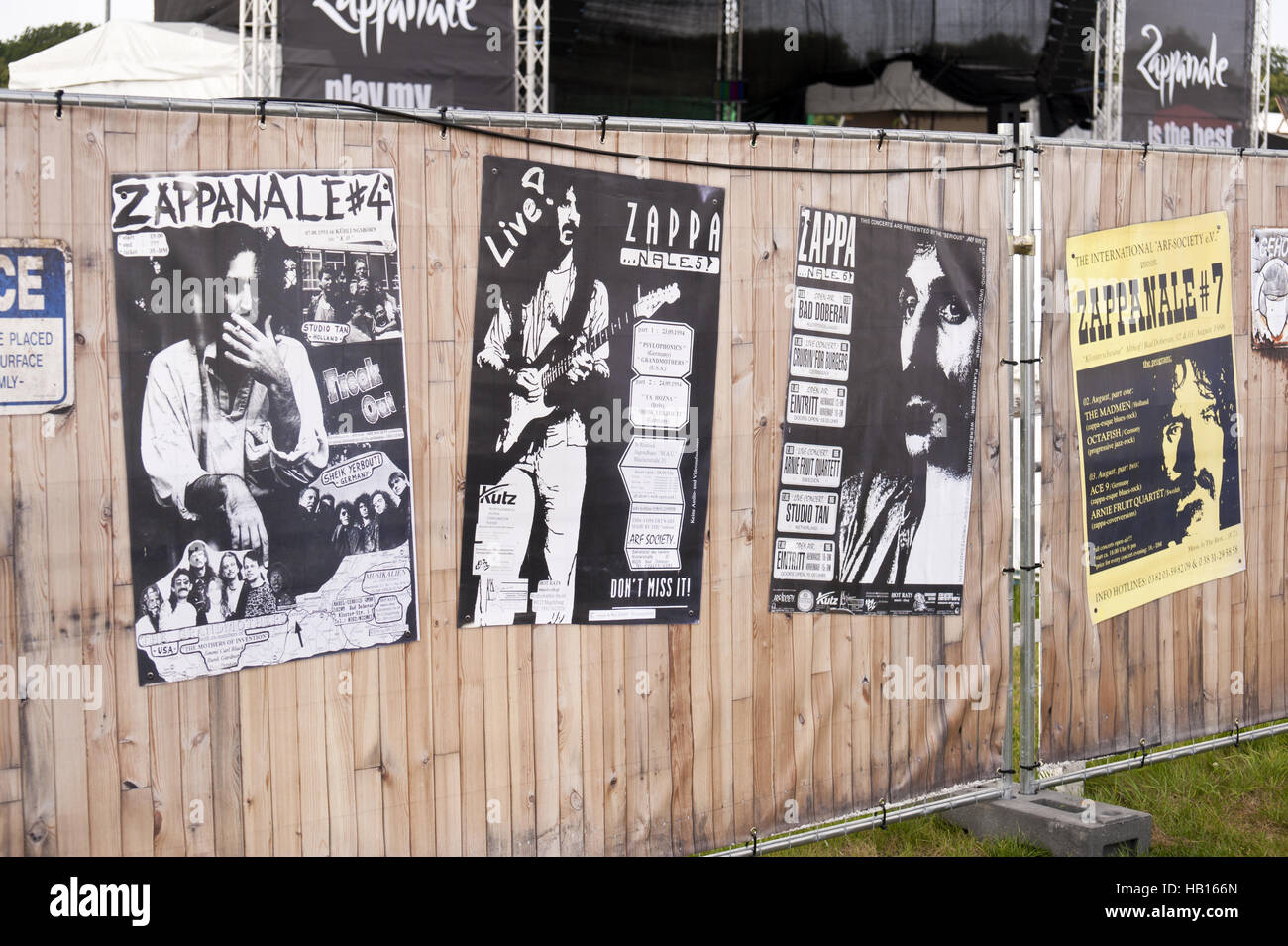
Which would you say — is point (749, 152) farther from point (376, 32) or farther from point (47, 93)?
point (376, 32)

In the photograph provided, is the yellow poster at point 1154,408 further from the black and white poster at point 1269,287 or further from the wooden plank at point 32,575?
the wooden plank at point 32,575

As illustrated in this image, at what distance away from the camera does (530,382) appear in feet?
12.3

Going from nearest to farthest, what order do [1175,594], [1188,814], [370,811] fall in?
1. [370,811]
2. [1188,814]
3. [1175,594]

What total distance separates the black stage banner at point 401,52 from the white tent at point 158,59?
Answer: 1.98 metres

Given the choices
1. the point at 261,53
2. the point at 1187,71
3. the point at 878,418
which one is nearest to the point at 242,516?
the point at 878,418

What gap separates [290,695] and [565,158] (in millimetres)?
1852

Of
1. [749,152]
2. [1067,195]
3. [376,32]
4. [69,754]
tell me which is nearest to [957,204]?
[1067,195]

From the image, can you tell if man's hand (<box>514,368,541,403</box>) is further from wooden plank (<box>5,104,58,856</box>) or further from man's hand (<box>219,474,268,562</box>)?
wooden plank (<box>5,104,58,856</box>)

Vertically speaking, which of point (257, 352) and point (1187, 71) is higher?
point (1187, 71)

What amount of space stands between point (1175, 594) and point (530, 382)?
3.16 m

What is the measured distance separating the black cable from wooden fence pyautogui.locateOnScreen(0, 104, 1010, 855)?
0.02m

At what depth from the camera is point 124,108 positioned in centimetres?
320

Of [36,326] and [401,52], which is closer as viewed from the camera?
[36,326]

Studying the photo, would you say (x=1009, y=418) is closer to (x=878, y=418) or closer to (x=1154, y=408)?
(x=878, y=418)
